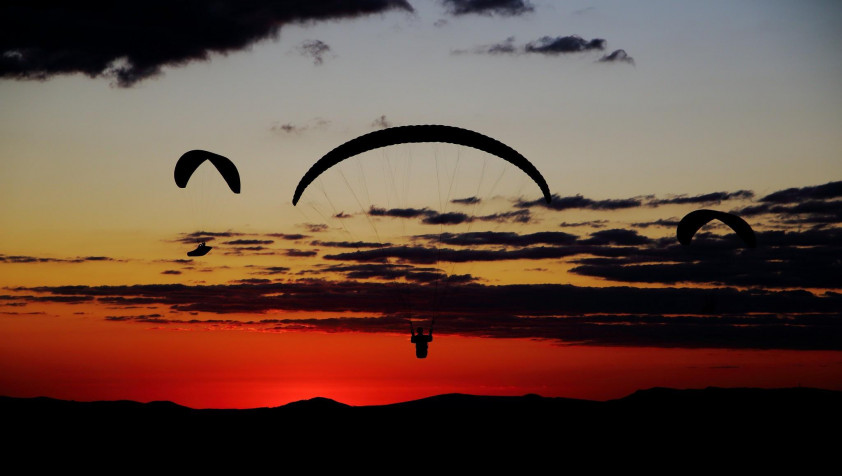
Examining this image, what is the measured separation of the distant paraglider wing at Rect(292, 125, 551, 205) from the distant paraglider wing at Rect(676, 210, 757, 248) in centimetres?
1037

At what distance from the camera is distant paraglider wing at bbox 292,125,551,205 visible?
95.9 ft

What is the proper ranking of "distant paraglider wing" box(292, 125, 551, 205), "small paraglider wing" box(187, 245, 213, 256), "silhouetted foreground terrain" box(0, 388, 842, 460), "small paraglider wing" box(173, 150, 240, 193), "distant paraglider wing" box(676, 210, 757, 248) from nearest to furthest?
"distant paraglider wing" box(292, 125, 551, 205) < "small paraglider wing" box(173, 150, 240, 193) < "small paraglider wing" box(187, 245, 213, 256) < "distant paraglider wing" box(676, 210, 757, 248) < "silhouetted foreground terrain" box(0, 388, 842, 460)

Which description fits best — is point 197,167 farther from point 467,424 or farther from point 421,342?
point 467,424

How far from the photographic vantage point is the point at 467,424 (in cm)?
14338

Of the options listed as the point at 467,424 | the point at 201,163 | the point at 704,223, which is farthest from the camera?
the point at 467,424

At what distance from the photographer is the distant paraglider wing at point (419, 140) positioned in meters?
29.2

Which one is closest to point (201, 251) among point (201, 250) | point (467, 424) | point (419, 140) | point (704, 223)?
point (201, 250)

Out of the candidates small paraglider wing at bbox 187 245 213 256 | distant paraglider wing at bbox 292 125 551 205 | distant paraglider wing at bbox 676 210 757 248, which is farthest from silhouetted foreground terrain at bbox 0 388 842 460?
distant paraglider wing at bbox 292 125 551 205

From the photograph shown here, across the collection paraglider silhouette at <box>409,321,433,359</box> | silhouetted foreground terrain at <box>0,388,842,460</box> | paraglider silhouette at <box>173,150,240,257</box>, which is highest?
paraglider silhouette at <box>173,150,240,257</box>

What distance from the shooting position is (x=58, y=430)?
130 m

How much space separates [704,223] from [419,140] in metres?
16.5

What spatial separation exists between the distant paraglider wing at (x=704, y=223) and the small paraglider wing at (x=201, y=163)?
20194 mm

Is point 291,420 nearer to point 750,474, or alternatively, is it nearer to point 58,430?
point 58,430

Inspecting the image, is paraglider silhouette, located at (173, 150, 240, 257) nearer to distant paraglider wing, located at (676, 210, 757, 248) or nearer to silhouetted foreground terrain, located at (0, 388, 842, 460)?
distant paraglider wing, located at (676, 210, 757, 248)
